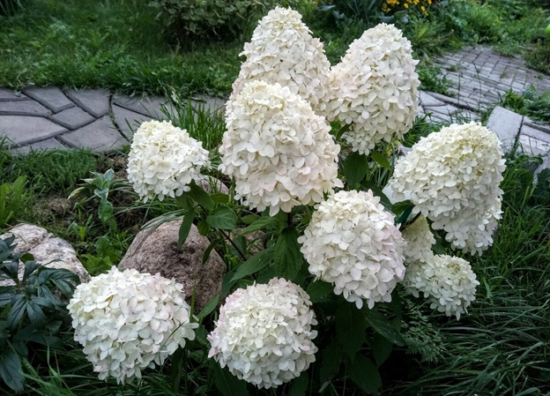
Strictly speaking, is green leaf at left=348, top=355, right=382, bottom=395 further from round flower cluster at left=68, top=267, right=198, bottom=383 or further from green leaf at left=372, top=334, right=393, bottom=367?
round flower cluster at left=68, top=267, right=198, bottom=383

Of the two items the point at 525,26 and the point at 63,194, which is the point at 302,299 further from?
the point at 525,26

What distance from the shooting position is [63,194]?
3.00 m

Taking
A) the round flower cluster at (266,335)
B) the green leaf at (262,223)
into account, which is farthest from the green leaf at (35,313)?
the green leaf at (262,223)

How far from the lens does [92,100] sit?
398 centimetres

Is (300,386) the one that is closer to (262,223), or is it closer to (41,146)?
(262,223)

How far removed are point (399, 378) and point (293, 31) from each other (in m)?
1.33

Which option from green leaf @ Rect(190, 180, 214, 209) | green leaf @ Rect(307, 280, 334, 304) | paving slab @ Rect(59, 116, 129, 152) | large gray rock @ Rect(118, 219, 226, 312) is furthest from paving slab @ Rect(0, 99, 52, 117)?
green leaf @ Rect(307, 280, 334, 304)

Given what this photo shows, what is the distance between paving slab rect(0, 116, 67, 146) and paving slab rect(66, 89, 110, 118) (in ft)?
1.03

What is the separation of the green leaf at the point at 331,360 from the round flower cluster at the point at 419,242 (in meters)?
0.40

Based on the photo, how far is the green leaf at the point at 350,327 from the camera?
151 cm

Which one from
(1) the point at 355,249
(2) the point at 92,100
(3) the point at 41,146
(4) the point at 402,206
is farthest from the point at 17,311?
(2) the point at 92,100

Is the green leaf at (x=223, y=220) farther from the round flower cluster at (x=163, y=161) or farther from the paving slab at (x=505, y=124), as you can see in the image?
the paving slab at (x=505, y=124)

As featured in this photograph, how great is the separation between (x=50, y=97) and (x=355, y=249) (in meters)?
3.36

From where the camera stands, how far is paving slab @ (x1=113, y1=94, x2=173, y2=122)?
3.81 m
